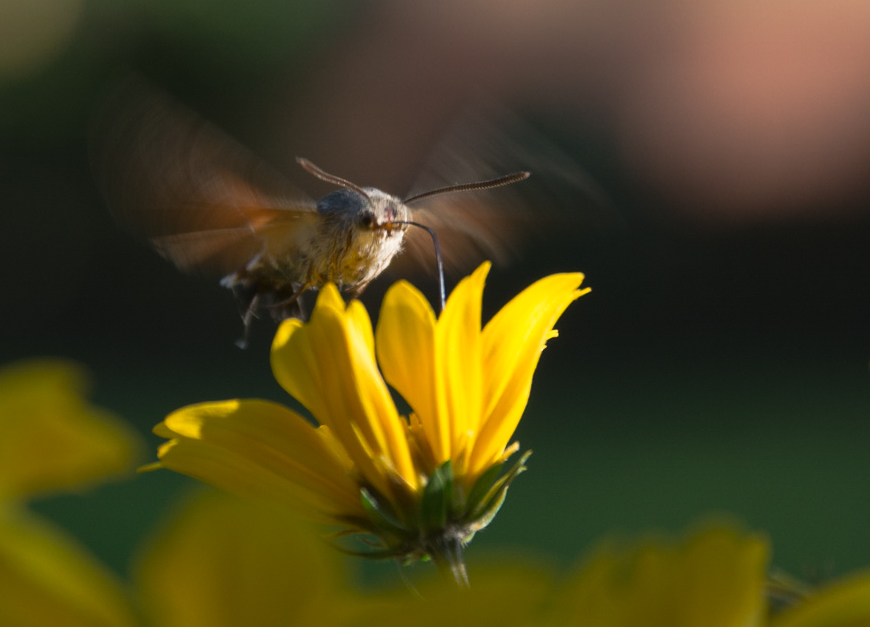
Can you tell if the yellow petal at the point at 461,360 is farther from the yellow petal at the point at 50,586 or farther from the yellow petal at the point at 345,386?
the yellow petal at the point at 50,586

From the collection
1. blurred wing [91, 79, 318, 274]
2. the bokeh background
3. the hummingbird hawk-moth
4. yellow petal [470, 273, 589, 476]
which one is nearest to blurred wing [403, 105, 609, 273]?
the hummingbird hawk-moth

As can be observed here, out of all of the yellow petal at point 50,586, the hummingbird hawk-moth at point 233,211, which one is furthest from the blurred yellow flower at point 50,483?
the hummingbird hawk-moth at point 233,211

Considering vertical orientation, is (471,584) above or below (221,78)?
above

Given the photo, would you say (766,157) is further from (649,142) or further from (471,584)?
(471,584)

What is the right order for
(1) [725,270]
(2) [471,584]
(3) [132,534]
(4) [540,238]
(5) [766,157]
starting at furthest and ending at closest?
(1) [725,270] < (5) [766,157] < (3) [132,534] < (4) [540,238] < (2) [471,584]

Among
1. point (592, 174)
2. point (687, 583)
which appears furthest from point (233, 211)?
point (592, 174)

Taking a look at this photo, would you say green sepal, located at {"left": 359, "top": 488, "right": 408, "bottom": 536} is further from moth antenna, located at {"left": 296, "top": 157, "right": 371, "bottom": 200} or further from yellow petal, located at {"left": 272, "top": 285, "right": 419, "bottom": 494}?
moth antenna, located at {"left": 296, "top": 157, "right": 371, "bottom": 200}

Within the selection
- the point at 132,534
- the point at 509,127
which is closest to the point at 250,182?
the point at 509,127
